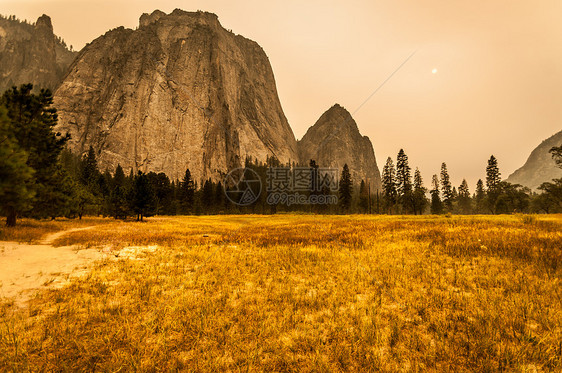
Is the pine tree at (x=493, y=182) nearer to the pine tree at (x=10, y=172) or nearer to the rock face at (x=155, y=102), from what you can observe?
the pine tree at (x=10, y=172)

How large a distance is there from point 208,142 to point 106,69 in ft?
318

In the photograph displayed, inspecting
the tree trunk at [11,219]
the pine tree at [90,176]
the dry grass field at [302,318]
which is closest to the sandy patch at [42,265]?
the dry grass field at [302,318]

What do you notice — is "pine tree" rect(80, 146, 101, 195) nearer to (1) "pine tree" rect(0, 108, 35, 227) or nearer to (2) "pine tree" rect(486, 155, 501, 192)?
(1) "pine tree" rect(0, 108, 35, 227)

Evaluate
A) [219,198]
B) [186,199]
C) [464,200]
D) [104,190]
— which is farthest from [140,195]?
[464,200]

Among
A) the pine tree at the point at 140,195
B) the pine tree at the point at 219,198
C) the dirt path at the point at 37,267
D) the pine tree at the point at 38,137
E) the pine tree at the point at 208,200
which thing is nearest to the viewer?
the dirt path at the point at 37,267

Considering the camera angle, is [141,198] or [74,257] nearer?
[74,257]

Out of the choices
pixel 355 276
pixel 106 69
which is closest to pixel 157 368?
pixel 355 276

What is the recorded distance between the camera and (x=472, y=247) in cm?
1012

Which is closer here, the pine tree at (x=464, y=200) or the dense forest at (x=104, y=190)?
the dense forest at (x=104, y=190)

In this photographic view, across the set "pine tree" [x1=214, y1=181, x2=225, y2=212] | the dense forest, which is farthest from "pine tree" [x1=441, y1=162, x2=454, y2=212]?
"pine tree" [x1=214, y1=181, x2=225, y2=212]

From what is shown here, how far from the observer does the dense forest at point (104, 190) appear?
16.0 m

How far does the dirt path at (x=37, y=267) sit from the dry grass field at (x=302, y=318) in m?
0.84

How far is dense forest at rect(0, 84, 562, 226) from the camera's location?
15963 mm

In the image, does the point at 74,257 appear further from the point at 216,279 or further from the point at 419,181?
the point at 419,181
